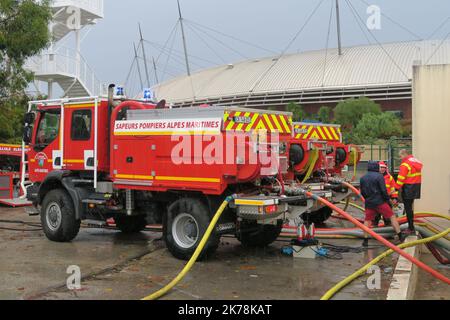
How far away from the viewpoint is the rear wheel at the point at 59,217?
943cm

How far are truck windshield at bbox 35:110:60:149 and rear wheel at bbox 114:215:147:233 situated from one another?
2.10 metres

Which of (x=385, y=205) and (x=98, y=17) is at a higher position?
(x=98, y=17)

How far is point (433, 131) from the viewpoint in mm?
9586

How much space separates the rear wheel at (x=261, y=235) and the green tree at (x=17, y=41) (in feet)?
31.7

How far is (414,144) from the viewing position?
9727 mm

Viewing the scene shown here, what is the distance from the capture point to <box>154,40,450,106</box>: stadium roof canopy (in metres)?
47.2

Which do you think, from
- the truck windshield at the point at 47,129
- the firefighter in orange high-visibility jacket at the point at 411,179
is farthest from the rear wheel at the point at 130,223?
the firefighter in orange high-visibility jacket at the point at 411,179

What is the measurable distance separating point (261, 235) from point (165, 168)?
2.23m

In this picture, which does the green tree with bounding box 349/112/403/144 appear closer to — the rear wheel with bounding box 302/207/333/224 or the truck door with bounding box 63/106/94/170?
the rear wheel with bounding box 302/207/333/224

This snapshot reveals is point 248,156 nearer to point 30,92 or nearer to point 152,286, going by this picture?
point 152,286

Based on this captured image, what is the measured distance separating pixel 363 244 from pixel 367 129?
21.3m

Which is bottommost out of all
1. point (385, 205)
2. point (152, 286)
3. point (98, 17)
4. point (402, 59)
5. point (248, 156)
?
point (152, 286)
